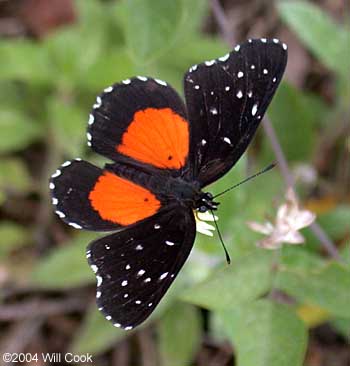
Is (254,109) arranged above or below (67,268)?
above

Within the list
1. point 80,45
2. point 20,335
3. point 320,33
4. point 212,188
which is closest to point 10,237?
point 20,335

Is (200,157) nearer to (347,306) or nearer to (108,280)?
(108,280)

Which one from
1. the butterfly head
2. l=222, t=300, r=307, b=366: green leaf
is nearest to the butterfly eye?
the butterfly head

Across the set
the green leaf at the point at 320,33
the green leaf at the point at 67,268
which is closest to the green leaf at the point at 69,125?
the green leaf at the point at 67,268

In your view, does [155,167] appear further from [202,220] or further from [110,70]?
[110,70]

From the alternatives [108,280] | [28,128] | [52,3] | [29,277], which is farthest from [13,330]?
[52,3]
